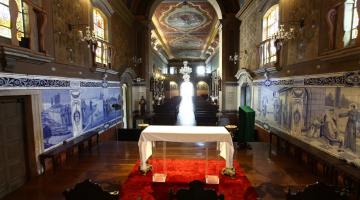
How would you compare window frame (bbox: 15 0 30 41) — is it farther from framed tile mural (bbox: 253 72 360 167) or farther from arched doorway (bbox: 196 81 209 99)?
arched doorway (bbox: 196 81 209 99)

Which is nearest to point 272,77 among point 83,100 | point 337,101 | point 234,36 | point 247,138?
point 247,138

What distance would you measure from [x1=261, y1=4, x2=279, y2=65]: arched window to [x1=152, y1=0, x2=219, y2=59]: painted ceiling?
5963 mm

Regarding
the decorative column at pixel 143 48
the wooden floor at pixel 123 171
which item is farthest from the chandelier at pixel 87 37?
the decorative column at pixel 143 48

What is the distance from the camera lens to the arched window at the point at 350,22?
4.38 m

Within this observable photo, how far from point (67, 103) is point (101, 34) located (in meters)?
4.05

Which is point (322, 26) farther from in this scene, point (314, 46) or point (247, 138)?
point (247, 138)

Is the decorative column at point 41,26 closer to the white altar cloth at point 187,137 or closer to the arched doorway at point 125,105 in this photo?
the white altar cloth at point 187,137

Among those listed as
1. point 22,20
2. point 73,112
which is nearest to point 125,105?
point 73,112

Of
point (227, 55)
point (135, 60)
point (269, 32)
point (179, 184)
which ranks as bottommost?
point (179, 184)

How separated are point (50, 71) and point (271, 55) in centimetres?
750

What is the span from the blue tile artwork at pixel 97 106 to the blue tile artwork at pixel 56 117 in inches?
36.5

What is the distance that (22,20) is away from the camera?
484cm

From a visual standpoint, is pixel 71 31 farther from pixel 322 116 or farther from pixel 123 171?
pixel 322 116

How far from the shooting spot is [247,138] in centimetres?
753
